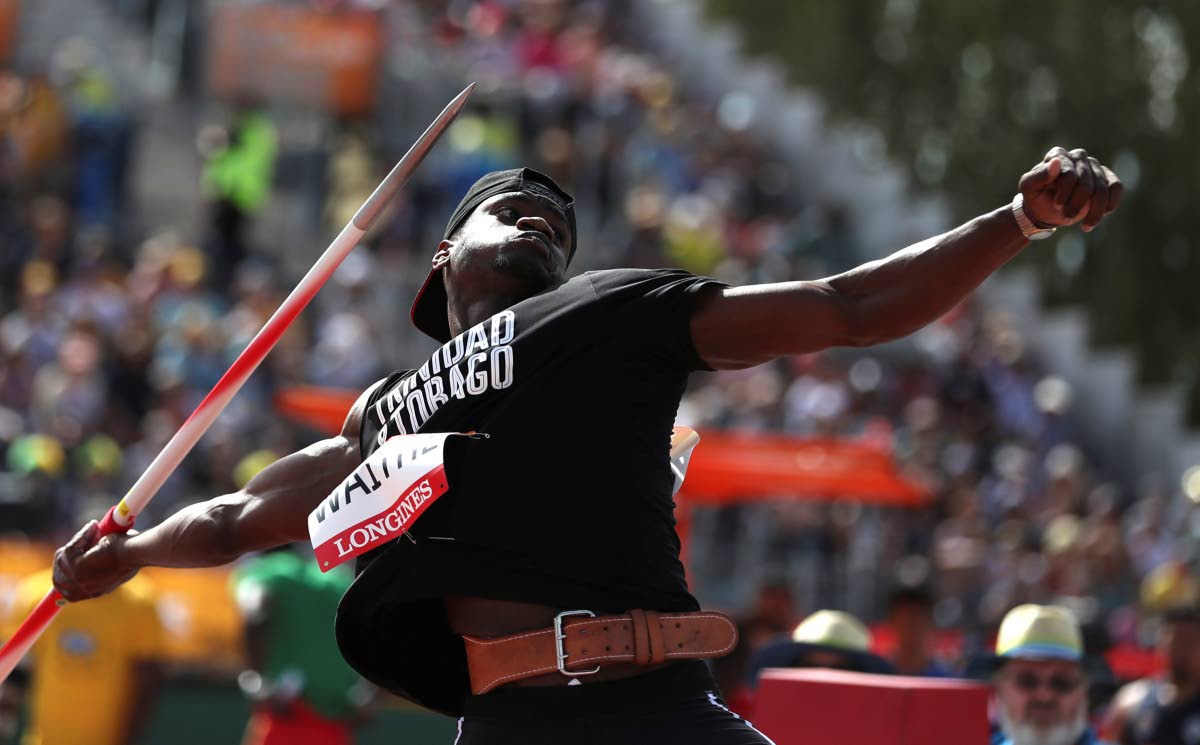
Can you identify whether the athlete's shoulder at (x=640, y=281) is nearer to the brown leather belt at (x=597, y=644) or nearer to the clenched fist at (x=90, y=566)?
the brown leather belt at (x=597, y=644)

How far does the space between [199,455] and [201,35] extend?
620cm

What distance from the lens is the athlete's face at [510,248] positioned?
14.3 ft

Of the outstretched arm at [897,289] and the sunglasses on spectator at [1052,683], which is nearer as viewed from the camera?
the outstretched arm at [897,289]

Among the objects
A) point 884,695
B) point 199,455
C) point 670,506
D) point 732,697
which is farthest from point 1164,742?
point 199,455

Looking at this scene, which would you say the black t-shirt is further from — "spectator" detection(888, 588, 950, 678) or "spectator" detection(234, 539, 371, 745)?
"spectator" detection(888, 588, 950, 678)

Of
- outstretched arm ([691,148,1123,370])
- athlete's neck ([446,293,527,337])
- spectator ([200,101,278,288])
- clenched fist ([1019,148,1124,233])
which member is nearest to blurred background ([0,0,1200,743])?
spectator ([200,101,278,288])

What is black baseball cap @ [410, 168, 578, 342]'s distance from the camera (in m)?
4.57

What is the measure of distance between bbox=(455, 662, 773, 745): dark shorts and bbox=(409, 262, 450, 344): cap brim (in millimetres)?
1093

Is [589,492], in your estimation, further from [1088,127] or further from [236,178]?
[1088,127]

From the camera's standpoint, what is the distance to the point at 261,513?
4.59 m

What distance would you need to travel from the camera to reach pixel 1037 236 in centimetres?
368

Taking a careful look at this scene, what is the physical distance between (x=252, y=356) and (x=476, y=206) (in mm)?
694

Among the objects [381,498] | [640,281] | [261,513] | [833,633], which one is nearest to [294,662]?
[833,633]

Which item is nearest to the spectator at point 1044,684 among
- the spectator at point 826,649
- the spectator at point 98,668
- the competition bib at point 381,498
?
the spectator at point 826,649
